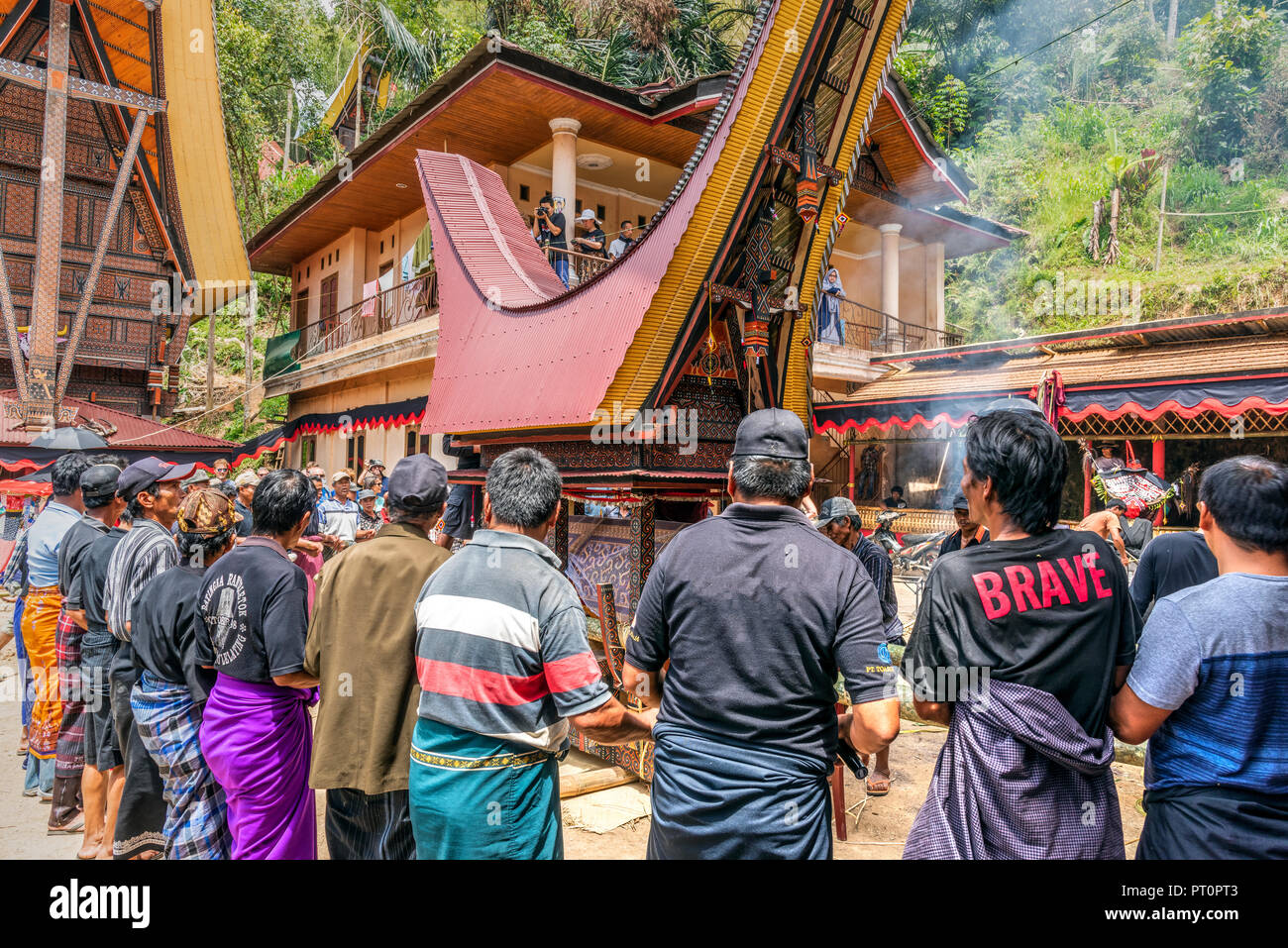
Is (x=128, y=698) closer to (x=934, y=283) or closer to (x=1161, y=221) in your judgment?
(x=934, y=283)

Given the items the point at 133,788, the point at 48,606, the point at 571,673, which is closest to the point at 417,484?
the point at 571,673

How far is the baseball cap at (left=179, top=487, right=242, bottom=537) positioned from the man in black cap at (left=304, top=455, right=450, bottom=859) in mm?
863

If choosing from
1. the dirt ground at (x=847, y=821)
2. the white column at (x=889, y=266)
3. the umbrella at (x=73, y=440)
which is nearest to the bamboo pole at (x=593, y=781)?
the dirt ground at (x=847, y=821)

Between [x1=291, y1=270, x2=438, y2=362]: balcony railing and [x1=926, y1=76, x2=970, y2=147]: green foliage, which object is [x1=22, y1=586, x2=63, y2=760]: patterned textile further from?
[x1=926, y1=76, x2=970, y2=147]: green foliage

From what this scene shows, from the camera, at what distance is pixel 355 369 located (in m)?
15.1

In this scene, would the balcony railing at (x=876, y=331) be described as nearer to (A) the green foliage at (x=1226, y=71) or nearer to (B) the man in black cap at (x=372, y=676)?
(A) the green foliage at (x=1226, y=71)

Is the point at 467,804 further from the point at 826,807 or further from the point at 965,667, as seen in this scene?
the point at 965,667

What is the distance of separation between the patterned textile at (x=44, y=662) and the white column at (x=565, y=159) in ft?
31.6

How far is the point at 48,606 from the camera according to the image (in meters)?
4.07

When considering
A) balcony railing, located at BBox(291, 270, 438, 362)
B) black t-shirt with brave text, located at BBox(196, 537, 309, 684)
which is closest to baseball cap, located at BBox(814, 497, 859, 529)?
black t-shirt with brave text, located at BBox(196, 537, 309, 684)

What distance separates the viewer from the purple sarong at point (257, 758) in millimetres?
2604

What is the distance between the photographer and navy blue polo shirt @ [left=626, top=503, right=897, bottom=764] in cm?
186

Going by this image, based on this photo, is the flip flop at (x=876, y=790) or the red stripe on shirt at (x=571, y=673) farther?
the flip flop at (x=876, y=790)

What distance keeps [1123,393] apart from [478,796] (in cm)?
1153
